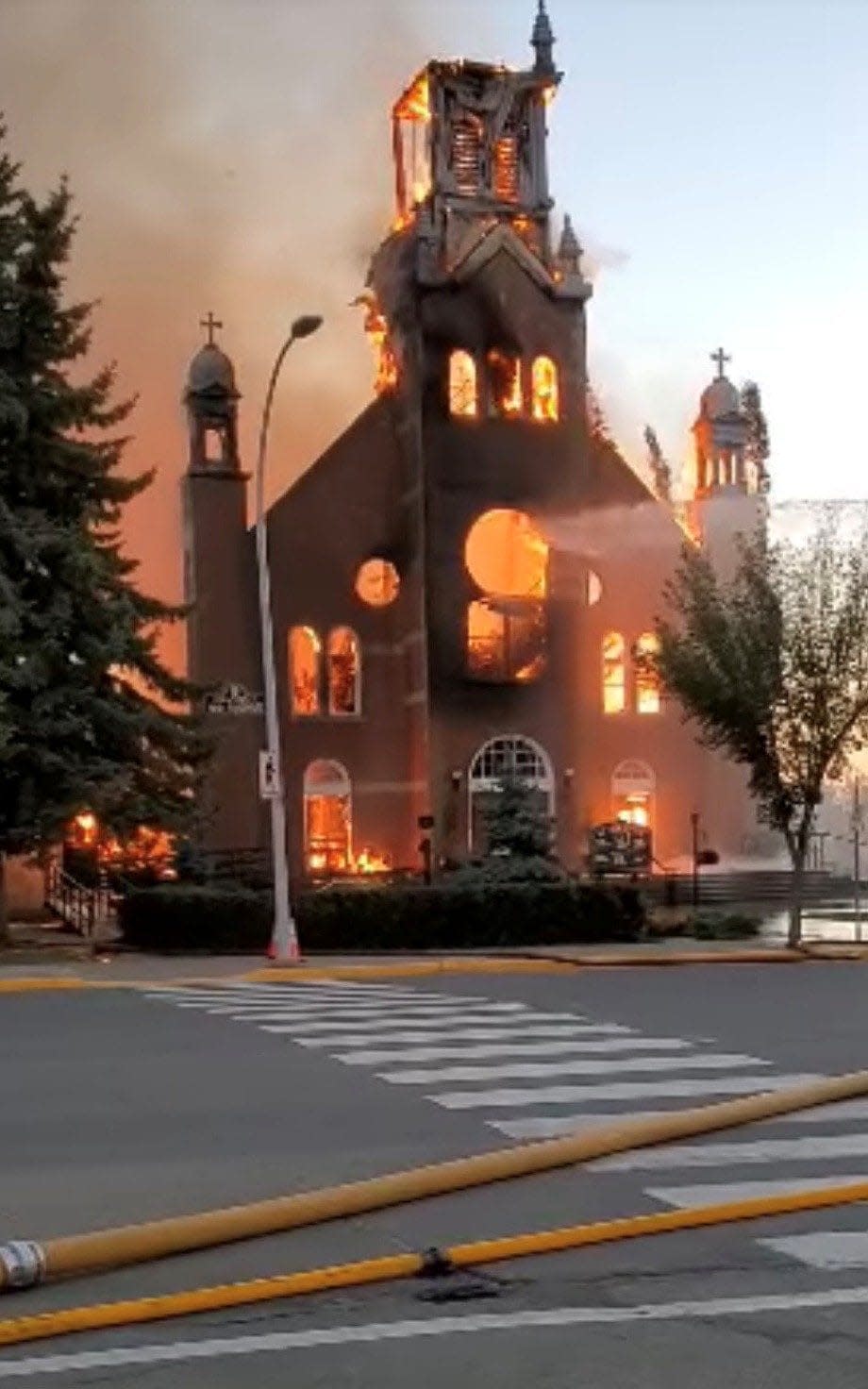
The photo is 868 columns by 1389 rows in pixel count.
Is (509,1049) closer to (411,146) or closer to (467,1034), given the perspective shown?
(467,1034)

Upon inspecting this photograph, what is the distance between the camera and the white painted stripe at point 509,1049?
15.1m

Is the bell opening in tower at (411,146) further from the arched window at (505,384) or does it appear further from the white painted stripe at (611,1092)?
the white painted stripe at (611,1092)

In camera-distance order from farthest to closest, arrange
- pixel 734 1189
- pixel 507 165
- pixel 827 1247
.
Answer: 1. pixel 507 165
2. pixel 734 1189
3. pixel 827 1247

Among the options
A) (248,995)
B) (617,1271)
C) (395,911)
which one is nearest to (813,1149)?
(617,1271)

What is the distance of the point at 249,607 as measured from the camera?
5031 cm

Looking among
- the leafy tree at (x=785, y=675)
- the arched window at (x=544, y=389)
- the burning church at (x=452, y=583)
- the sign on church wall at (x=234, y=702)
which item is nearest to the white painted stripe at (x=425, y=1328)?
the leafy tree at (x=785, y=675)

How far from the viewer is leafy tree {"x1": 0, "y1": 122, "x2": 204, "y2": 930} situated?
29.1 metres

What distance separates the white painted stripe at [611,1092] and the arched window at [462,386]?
39.2 metres

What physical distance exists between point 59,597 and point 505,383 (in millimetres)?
25293

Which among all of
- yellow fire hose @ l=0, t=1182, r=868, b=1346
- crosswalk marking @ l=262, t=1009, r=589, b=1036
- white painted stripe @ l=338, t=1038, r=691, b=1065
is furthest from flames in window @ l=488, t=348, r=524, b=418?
yellow fire hose @ l=0, t=1182, r=868, b=1346

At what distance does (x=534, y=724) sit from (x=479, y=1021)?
3384 cm

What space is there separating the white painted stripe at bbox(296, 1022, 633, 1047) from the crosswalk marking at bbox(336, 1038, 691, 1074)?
0.41m

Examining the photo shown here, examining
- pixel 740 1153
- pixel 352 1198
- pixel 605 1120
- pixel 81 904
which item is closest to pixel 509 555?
pixel 81 904

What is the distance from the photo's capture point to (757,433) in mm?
67750
